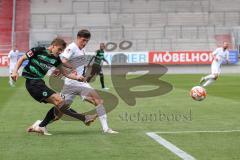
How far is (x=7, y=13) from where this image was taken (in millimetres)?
55406

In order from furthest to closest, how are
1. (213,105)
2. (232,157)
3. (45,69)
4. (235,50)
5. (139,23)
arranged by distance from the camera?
(139,23) < (235,50) < (213,105) < (45,69) < (232,157)

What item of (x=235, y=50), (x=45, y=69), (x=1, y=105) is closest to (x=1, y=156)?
(x=45, y=69)

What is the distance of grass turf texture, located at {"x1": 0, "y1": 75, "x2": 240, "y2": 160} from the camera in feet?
30.1

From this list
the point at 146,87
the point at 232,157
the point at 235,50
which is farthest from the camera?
the point at 235,50

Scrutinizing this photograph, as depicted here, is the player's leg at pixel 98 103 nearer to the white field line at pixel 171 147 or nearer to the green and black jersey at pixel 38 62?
the white field line at pixel 171 147

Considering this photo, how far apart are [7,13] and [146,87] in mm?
31553

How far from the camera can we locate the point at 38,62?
11.3 meters

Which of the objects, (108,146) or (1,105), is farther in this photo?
(1,105)

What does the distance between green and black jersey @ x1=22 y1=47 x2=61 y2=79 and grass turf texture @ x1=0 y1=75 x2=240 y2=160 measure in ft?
4.08

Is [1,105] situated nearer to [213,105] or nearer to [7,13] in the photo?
[213,105]

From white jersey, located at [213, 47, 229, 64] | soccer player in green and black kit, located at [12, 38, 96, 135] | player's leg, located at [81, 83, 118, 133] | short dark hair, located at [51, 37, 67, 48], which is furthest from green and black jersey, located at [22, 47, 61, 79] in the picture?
white jersey, located at [213, 47, 229, 64]

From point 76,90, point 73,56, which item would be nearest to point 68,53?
point 73,56

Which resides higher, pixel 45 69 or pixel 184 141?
pixel 45 69

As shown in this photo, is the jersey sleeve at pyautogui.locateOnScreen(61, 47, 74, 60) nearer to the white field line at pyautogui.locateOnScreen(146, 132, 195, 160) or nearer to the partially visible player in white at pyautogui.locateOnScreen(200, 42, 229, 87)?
the white field line at pyautogui.locateOnScreen(146, 132, 195, 160)
